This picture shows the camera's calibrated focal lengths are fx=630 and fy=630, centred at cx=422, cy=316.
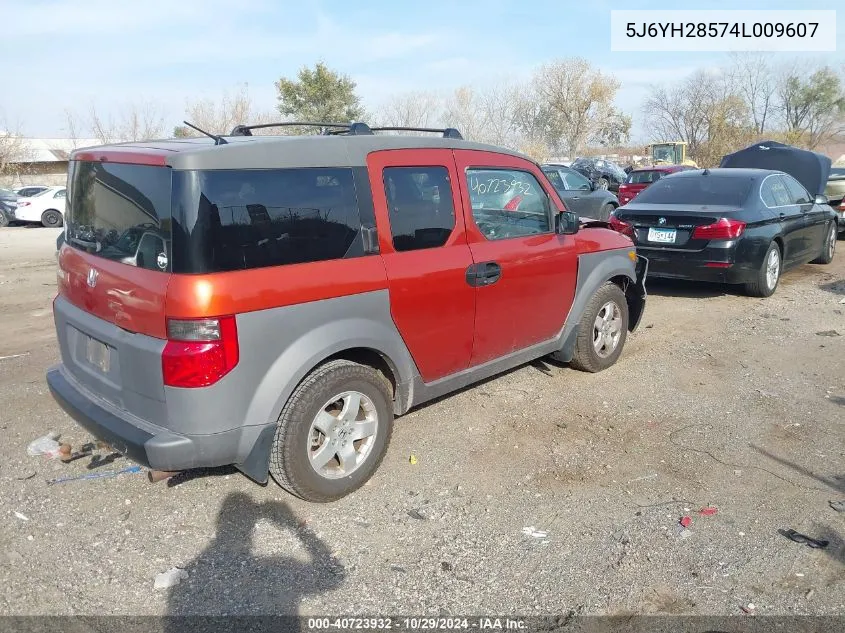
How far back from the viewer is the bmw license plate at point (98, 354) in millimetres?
3201

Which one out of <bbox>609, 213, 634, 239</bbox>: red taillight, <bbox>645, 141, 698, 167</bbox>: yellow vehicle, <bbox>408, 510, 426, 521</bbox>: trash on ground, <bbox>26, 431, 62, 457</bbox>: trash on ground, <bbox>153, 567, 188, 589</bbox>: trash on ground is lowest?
<bbox>408, 510, 426, 521</bbox>: trash on ground

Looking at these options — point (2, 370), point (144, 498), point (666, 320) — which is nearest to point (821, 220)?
point (666, 320)

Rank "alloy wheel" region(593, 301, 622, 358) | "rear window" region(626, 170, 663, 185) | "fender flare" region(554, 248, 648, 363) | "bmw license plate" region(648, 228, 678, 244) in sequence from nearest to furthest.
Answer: "fender flare" region(554, 248, 648, 363) < "alloy wheel" region(593, 301, 622, 358) < "bmw license plate" region(648, 228, 678, 244) < "rear window" region(626, 170, 663, 185)

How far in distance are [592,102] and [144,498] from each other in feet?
158

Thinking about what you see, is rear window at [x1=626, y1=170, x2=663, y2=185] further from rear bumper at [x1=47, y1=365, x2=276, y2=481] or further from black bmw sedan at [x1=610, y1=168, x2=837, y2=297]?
rear bumper at [x1=47, y1=365, x2=276, y2=481]

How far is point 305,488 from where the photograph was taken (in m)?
3.30

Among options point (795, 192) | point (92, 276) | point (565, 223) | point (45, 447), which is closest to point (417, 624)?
point (92, 276)

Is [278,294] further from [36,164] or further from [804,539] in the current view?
[36,164]

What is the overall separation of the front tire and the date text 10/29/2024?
819mm

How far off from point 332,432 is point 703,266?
5.75 m

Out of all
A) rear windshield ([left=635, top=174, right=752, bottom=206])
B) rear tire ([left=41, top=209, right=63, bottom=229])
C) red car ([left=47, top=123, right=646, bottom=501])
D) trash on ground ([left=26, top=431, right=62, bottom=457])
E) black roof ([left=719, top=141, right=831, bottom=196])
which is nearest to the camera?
red car ([left=47, top=123, right=646, bottom=501])

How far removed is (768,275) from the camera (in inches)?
311

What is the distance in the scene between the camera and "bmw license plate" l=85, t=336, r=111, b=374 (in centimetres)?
320

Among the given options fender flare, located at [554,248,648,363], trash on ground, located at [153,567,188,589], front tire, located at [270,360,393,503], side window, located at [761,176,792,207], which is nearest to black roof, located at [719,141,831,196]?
side window, located at [761,176,792,207]
